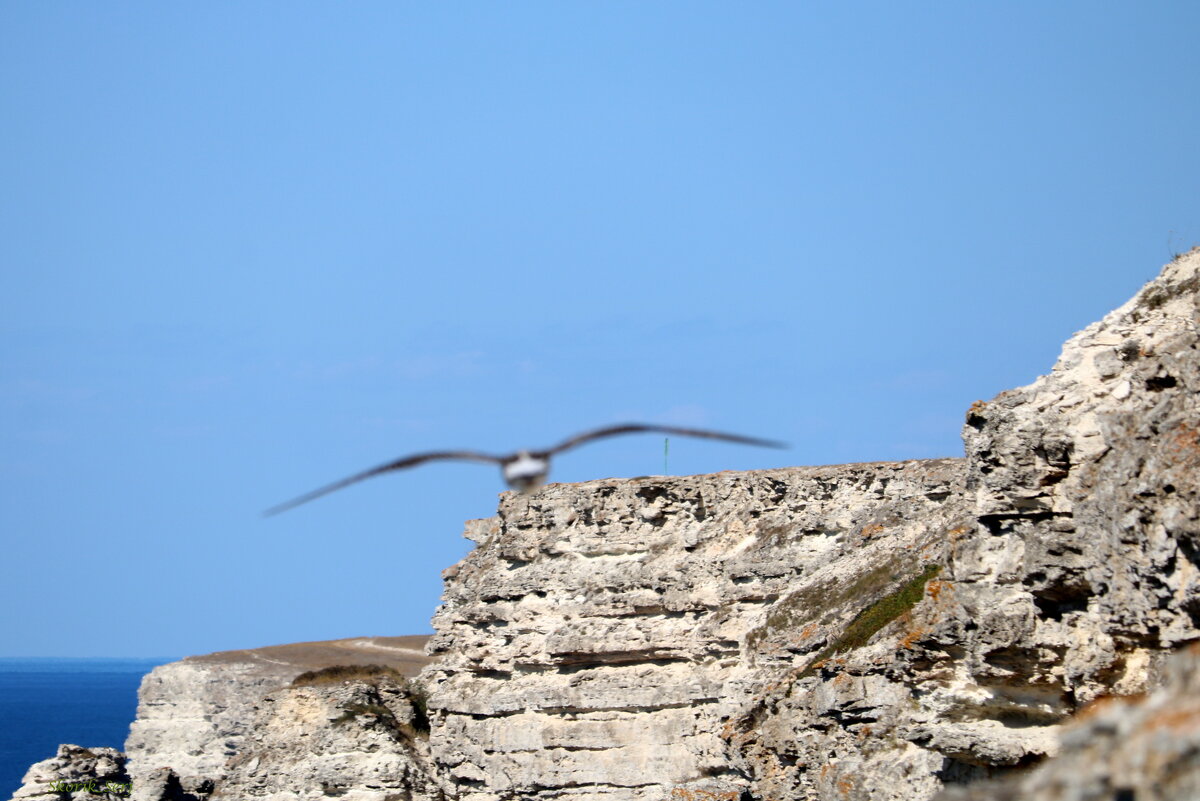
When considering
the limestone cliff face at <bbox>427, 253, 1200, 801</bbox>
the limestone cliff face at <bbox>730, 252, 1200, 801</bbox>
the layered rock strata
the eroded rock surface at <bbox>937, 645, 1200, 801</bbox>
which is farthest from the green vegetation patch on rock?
the layered rock strata

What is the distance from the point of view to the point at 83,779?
42625 millimetres

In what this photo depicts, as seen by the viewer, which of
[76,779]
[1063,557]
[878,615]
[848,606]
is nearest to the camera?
[1063,557]

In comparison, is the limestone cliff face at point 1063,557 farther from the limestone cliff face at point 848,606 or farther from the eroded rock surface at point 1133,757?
the eroded rock surface at point 1133,757

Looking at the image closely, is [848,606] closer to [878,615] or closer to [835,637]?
[835,637]

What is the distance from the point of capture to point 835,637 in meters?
26.8

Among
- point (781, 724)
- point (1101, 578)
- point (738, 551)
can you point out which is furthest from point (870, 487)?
point (1101, 578)

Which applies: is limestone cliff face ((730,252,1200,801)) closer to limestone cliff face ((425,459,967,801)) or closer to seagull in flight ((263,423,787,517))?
seagull in flight ((263,423,787,517))

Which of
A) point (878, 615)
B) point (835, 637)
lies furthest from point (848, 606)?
point (878, 615)

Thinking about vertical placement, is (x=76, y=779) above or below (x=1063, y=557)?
below

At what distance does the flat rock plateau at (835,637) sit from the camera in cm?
1277

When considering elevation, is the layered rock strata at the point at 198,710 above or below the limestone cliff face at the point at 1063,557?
above

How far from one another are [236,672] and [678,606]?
46921 mm

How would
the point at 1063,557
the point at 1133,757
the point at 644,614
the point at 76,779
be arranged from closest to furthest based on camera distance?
the point at 1133,757 < the point at 1063,557 < the point at 644,614 < the point at 76,779

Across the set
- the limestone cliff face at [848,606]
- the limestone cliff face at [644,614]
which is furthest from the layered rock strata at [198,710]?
the limestone cliff face at [644,614]
